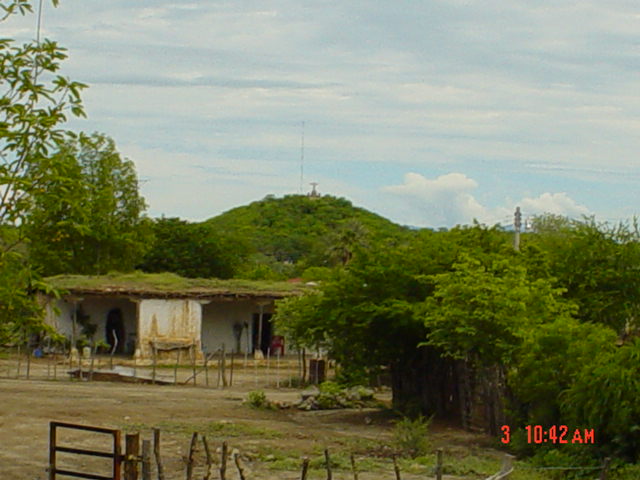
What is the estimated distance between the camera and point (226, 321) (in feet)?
154

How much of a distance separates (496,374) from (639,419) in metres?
5.22

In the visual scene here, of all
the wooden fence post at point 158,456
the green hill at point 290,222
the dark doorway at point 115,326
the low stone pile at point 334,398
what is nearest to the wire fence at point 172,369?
the dark doorway at point 115,326

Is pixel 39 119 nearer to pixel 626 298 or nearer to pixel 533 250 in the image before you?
pixel 533 250

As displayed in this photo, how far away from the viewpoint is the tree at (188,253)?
66.6 meters

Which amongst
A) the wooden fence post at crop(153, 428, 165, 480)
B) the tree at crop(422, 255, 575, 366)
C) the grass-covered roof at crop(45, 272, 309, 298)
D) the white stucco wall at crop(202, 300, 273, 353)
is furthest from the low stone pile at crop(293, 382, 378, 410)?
the white stucco wall at crop(202, 300, 273, 353)

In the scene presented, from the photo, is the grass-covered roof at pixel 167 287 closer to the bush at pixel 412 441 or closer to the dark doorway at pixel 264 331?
the dark doorway at pixel 264 331

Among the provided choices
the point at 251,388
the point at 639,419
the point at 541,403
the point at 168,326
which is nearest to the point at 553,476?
the point at 639,419

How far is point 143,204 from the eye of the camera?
5459cm

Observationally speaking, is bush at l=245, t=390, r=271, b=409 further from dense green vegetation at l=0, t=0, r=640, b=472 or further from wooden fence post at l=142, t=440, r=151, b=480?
wooden fence post at l=142, t=440, r=151, b=480

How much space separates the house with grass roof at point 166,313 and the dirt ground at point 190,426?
8476mm

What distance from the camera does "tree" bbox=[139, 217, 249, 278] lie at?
66.6m

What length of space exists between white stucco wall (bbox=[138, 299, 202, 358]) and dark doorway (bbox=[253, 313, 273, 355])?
5332 millimetres
